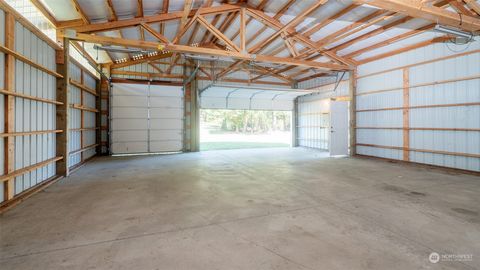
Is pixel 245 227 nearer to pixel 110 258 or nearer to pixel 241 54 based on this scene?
pixel 110 258

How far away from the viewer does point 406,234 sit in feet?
8.60

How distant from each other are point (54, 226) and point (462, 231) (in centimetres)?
474

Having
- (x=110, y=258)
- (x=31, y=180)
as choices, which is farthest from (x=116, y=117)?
(x=110, y=258)

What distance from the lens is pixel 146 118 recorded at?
1018 cm

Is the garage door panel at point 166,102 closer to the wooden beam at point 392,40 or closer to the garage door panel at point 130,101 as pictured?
the garage door panel at point 130,101

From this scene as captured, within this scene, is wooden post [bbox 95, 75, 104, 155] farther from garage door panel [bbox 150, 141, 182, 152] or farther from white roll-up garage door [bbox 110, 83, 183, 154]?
garage door panel [bbox 150, 141, 182, 152]

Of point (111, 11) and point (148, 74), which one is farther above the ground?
point (111, 11)

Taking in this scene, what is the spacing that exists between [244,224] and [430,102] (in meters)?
7.01

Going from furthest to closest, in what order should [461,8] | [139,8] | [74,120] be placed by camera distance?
[74,120] → [139,8] → [461,8]

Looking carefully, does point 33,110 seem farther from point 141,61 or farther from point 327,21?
point 327,21

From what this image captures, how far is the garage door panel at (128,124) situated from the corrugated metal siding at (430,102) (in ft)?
29.1

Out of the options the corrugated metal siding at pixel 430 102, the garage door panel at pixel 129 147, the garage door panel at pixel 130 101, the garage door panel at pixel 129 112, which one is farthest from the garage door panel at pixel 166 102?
the corrugated metal siding at pixel 430 102

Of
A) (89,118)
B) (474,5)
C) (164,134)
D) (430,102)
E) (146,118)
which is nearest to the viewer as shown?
(474,5)

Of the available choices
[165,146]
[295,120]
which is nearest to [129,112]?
[165,146]
